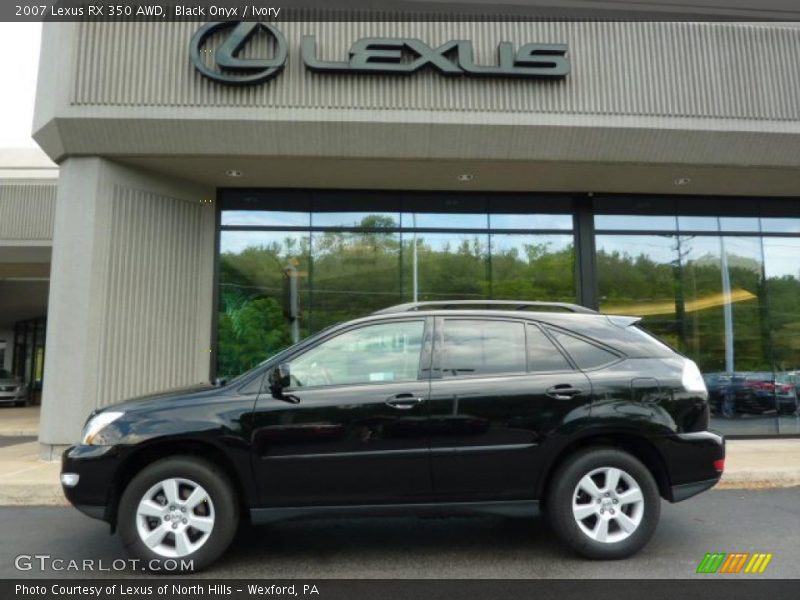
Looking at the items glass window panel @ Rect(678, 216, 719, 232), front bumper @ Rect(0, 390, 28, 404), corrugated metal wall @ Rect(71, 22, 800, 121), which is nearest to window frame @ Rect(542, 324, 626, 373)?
corrugated metal wall @ Rect(71, 22, 800, 121)

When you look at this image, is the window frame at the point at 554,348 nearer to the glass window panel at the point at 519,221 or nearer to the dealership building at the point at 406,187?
the dealership building at the point at 406,187

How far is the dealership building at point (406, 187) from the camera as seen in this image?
867 centimetres

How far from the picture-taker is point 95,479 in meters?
4.30

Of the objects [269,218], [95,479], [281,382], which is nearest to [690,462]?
[281,382]

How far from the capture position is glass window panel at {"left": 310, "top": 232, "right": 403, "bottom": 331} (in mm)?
10625

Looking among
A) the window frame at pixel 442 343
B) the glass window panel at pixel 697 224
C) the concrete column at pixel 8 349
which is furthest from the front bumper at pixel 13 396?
the window frame at pixel 442 343

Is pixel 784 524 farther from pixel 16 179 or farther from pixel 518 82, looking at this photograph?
pixel 16 179

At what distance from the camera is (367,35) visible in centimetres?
895

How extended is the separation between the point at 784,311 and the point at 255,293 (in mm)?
9134

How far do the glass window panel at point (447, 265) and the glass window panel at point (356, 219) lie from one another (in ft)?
1.16

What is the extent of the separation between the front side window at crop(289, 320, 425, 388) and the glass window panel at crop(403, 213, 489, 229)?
6147 mm

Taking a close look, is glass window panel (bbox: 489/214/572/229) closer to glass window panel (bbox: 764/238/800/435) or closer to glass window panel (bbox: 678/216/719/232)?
glass window panel (bbox: 678/216/719/232)

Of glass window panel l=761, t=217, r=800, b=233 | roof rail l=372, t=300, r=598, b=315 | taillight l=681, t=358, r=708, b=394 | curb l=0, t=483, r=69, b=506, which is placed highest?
glass window panel l=761, t=217, r=800, b=233
